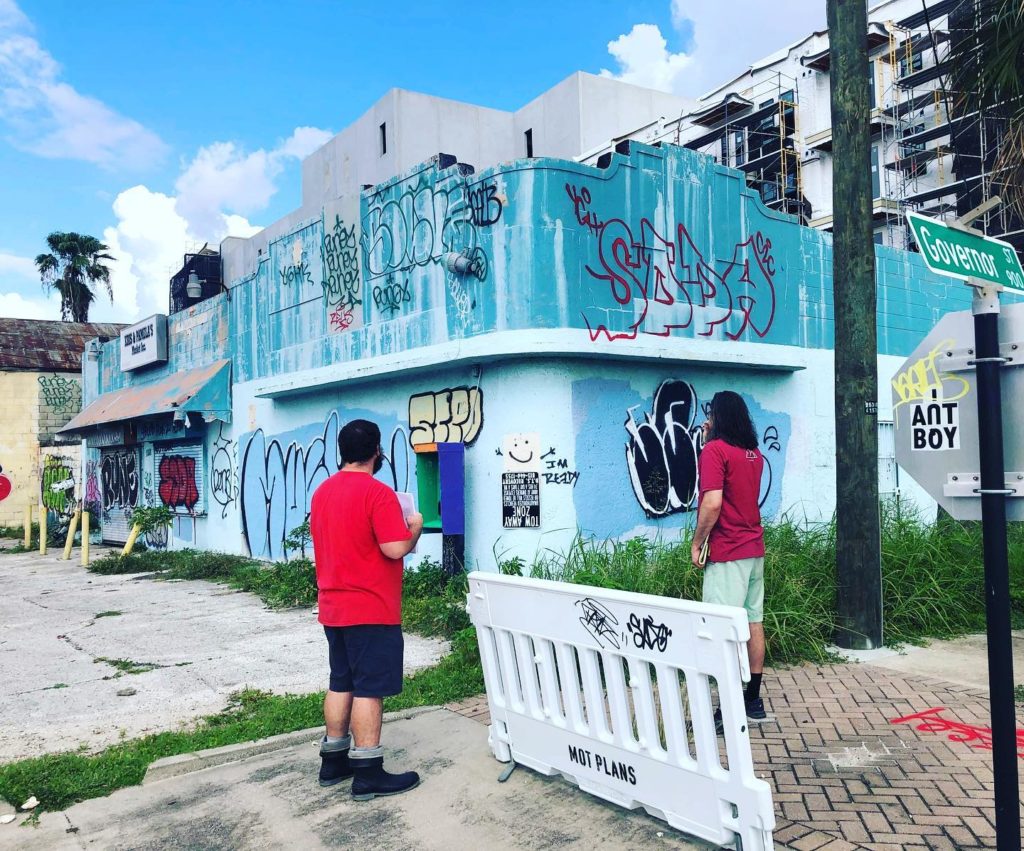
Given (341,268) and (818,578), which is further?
(341,268)

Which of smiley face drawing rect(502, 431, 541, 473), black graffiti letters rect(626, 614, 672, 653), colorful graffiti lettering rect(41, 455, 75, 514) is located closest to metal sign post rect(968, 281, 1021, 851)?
black graffiti letters rect(626, 614, 672, 653)

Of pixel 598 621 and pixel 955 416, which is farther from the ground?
pixel 955 416

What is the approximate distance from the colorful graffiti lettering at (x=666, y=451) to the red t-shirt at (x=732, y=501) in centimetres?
434

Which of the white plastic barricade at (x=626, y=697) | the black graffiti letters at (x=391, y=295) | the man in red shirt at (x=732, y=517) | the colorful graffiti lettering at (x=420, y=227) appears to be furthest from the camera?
the black graffiti letters at (x=391, y=295)

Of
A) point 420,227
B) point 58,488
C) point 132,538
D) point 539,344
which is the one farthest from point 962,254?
point 58,488

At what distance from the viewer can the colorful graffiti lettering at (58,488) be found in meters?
19.0

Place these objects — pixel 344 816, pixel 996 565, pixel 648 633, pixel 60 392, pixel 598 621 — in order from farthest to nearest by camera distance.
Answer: pixel 60 392, pixel 344 816, pixel 598 621, pixel 648 633, pixel 996 565

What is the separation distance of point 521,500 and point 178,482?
385 inches

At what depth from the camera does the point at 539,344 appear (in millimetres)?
8586

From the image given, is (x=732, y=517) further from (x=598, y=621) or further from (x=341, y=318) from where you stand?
(x=341, y=318)

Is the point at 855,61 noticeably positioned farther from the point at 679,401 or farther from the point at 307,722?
the point at 307,722

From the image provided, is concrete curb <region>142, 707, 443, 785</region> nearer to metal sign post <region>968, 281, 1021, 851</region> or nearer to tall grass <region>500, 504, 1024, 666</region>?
tall grass <region>500, 504, 1024, 666</region>

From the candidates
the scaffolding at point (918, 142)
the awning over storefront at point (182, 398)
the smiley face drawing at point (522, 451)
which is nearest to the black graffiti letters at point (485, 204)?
the smiley face drawing at point (522, 451)

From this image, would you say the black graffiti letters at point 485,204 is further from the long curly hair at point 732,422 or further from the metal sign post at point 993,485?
the metal sign post at point 993,485
